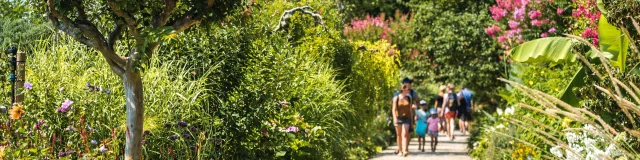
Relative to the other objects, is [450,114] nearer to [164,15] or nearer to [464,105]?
[464,105]

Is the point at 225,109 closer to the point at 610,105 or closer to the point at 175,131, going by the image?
the point at 175,131

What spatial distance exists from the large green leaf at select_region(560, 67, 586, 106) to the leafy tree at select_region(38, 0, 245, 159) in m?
3.11

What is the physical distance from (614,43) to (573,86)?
2.47 ft

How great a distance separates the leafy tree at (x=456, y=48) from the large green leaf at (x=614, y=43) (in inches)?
652

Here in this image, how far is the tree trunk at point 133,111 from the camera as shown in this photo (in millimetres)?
6613

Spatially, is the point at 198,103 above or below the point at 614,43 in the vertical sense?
below

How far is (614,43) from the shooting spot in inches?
299

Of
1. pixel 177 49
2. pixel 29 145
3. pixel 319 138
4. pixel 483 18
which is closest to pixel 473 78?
pixel 483 18

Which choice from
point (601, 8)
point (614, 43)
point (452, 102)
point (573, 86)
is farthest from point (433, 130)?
point (614, 43)

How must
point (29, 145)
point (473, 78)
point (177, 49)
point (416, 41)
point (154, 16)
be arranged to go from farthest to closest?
point (416, 41), point (473, 78), point (177, 49), point (29, 145), point (154, 16)

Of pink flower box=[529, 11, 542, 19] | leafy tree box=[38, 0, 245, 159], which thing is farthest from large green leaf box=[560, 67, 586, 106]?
pink flower box=[529, 11, 542, 19]

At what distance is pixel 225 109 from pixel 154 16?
2.23 metres

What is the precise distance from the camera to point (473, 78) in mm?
25031

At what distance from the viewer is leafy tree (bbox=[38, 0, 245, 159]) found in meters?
6.33
